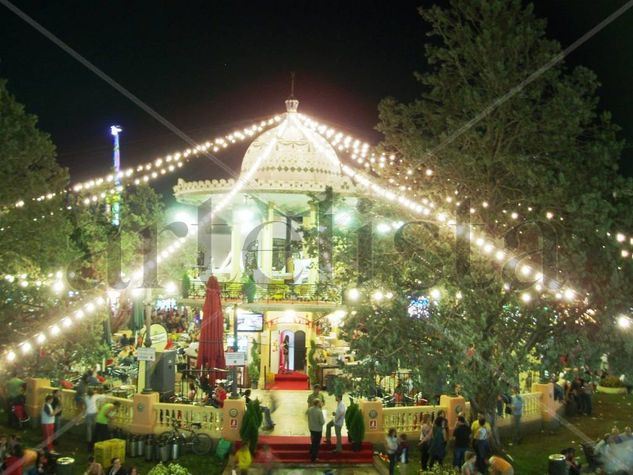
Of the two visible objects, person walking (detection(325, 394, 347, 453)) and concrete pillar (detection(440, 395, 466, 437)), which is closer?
person walking (detection(325, 394, 347, 453))

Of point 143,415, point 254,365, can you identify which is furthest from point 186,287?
point 143,415

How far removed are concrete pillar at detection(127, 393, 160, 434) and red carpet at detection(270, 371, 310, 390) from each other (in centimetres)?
650

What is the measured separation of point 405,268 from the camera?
13.4 metres

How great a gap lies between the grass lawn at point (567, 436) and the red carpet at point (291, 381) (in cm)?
702

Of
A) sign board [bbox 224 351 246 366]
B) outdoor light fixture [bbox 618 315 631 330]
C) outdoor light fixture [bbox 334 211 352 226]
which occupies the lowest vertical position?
sign board [bbox 224 351 246 366]

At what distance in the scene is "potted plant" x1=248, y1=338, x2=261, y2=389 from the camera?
22.5 meters

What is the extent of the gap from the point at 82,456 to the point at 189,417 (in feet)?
8.89

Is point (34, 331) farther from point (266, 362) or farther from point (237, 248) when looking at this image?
point (237, 248)

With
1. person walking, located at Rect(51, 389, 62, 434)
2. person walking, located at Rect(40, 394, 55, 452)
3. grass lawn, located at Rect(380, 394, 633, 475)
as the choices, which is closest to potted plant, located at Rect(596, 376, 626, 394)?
grass lawn, located at Rect(380, 394, 633, 475)

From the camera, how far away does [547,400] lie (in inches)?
755

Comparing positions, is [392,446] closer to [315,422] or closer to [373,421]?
[315,422]

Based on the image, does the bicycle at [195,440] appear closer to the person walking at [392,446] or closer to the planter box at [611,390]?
the person walking at [392,446]

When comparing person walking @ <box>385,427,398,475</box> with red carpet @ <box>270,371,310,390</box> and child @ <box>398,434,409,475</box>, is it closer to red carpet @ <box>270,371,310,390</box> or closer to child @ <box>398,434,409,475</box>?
child @ <box>398,434,409,475</box>

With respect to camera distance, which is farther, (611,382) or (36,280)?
(611,382)
